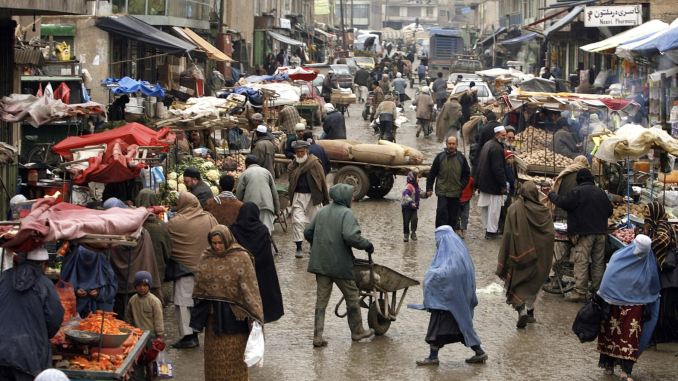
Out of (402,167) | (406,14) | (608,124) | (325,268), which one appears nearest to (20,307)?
(325,268)

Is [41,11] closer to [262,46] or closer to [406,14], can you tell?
[262,46]

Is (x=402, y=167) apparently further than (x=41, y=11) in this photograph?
Yes

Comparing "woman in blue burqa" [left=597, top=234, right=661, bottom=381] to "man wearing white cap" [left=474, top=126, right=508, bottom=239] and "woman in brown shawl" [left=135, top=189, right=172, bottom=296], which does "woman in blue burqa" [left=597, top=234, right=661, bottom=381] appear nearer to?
"woman in brown shawl" [left=135, top=189, right=172, bottom=296]

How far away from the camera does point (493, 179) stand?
556 inches

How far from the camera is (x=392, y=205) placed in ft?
56.1

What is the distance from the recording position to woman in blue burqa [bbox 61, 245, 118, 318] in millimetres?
8211

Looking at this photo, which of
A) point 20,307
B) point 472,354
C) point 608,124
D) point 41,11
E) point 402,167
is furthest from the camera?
point 608,124

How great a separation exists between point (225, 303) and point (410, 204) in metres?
6.72

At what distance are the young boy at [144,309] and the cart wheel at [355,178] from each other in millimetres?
8461

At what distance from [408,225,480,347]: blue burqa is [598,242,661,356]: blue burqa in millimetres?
1190

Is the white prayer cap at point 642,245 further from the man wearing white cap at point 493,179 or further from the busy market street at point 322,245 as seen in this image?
the man wearing white cap at point 493,179

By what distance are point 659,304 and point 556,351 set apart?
1079mm

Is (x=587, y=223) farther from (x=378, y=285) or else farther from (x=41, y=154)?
(x=41, y=154)

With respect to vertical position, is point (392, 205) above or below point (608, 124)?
below
